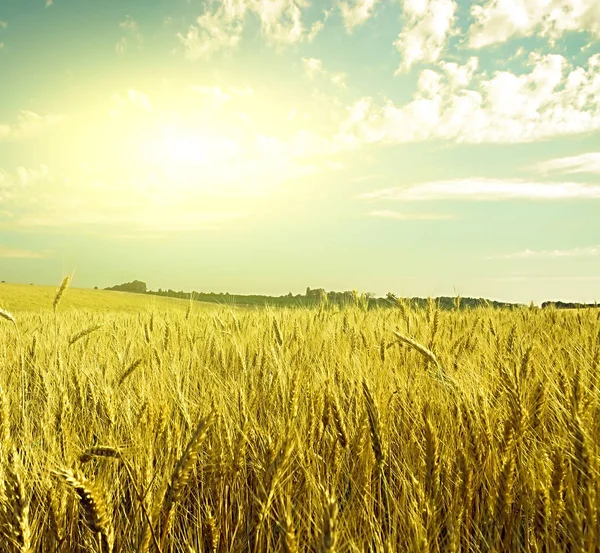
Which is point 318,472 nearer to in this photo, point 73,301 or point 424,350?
point 424,350

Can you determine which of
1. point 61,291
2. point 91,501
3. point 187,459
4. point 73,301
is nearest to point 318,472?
point 187,459

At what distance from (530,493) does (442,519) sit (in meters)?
0.29

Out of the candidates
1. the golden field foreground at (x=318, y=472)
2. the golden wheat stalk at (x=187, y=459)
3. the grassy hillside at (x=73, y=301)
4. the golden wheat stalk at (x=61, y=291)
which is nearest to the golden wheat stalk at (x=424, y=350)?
the golden field foreground at (x=318, y=472)

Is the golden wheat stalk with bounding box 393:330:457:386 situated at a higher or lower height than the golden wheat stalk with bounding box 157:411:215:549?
higher

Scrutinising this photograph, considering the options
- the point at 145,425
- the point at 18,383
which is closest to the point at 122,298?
the point at 18,383

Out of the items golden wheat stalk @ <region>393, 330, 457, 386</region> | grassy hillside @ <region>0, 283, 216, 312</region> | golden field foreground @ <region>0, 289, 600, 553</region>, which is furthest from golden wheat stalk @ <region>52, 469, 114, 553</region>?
grassy hillside @ <region>0, 283, 216, 312</region>

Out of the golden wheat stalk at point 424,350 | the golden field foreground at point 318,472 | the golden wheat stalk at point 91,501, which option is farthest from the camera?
the golden wheat stalk at point 424,350

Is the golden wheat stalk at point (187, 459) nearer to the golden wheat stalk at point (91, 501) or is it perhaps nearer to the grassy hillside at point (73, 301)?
the golden wheat stalk at point (91, 501)

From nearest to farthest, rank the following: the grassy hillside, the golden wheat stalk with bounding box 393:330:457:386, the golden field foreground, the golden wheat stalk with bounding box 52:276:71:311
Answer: the golden field foreground, the golden wheat stalk with bounding box 393:330:457:386, the golden wheat stalk with bounding box 52:276:71:311, the grassy hillside

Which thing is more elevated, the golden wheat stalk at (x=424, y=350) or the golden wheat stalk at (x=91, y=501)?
the golden wheat stalk at (x=424, y=350)

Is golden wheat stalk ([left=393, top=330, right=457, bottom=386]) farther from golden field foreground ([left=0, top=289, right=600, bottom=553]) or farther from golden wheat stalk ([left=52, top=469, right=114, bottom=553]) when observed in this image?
golden wheat stalk ([left=52, top=469, right=114, bottom=553])

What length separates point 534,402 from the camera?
6.05 feet

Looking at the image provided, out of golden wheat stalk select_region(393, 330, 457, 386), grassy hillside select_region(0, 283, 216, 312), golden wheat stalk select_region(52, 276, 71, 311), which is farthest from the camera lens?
grassy hillside select_region(0, 283, 216, 312)

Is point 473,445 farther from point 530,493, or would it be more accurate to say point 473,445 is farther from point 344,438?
point 344,438
